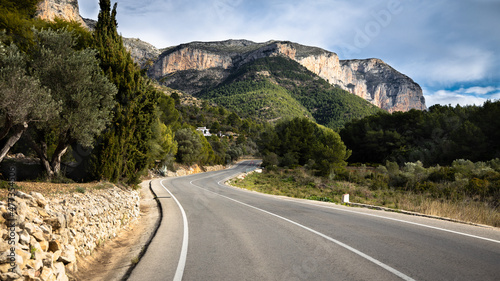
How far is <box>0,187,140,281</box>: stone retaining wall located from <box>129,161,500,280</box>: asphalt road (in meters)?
1.34

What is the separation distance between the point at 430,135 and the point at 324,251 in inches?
2133

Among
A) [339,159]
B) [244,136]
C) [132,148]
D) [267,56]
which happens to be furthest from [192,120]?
[267,56]

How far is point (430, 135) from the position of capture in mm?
48000

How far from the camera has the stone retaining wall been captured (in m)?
3.36

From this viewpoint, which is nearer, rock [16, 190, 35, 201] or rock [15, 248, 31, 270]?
rock [15, 248, 31, 270]

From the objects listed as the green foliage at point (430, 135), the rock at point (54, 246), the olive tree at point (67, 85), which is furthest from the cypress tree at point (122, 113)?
the green foliage at point (430, 135)

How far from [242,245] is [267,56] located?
177394mm

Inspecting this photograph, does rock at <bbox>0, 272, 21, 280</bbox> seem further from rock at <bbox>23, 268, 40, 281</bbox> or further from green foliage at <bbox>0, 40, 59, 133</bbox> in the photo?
green foliage at <bbox>0, 40, 59, 133</bbox>

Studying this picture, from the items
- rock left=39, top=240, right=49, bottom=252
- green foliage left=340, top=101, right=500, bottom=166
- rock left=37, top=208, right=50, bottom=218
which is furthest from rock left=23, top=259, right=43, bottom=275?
green foliage left=340, top=101, right=500, bottom=166

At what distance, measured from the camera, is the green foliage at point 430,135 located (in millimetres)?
30781

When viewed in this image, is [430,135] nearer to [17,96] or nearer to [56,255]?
[56,255]

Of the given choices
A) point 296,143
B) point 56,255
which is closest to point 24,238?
point 56,255

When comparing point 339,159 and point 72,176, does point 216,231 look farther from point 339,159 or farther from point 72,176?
point 339,159

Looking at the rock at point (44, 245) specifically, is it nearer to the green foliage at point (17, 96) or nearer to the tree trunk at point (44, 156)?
the green foliage at point (17, 96)
